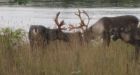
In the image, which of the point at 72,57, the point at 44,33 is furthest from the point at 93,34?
the point at 72,57

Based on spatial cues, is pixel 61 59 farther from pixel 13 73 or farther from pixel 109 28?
pixel 109 28

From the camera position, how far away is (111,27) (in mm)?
13266

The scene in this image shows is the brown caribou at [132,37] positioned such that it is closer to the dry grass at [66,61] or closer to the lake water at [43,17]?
the dry grass at [66,61]

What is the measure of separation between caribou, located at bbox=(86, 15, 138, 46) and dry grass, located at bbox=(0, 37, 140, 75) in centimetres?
254

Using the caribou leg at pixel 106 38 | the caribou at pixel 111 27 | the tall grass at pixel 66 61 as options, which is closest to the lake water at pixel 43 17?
the caribou at pixel 111 27

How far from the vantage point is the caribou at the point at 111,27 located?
12.7 meters

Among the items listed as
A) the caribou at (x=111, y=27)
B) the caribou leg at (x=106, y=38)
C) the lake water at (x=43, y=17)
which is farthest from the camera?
the lake water at (x=43, y=17)

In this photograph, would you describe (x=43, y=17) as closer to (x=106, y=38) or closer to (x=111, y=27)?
(x=111, y=27)

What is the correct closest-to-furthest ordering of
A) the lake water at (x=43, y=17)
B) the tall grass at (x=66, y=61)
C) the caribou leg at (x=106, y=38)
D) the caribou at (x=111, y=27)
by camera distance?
the tall grass at (x=66, y=61) → the caribou leg at (x=106, y=38) → the caribou at (x=111, y=27) → the lake water at (x=43, y=17)

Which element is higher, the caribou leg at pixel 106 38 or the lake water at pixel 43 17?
the caribou leg at pixel 106 38

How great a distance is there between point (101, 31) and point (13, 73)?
5102 millimetres

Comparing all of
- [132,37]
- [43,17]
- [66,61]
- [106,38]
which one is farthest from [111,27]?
[43,17]

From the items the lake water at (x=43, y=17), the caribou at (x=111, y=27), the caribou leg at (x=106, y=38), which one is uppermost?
the caribou at (x=111, y=27)

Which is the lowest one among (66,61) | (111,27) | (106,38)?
(106,38)
